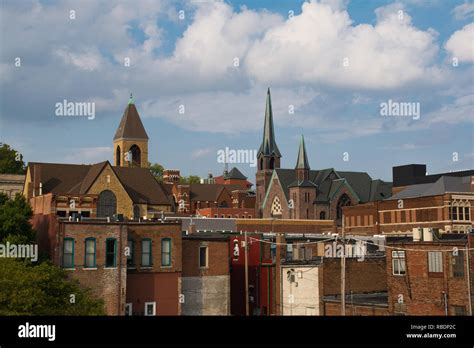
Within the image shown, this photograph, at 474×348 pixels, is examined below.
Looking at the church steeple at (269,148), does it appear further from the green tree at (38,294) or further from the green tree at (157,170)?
the green tree at (38,294)

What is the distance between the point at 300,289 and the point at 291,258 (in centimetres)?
426

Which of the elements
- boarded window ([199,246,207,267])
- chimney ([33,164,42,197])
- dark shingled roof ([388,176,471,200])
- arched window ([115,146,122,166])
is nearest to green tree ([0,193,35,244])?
boarded window ([199,246,207,267])

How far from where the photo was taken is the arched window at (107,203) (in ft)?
290

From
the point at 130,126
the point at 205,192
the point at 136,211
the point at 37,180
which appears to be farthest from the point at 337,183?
the point at 37,180

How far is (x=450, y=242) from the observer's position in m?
38.3

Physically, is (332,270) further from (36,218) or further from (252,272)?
(36,218)

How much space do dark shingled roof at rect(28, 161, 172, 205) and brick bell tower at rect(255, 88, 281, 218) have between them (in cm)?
4180

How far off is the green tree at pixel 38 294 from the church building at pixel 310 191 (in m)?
97.2

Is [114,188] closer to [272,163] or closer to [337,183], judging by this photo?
[337,183]

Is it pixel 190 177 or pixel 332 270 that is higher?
pixel 190 177

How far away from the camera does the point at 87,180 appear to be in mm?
89625
